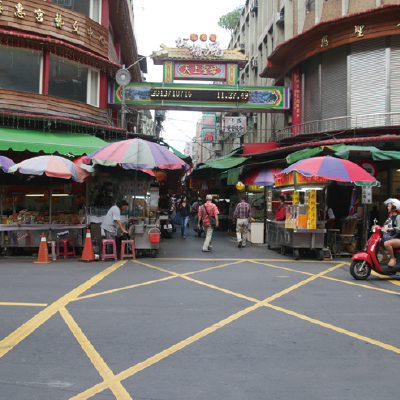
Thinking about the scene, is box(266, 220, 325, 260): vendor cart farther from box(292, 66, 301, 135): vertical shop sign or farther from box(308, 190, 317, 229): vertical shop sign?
box(292, 66, 301, 135): vertical shop sign

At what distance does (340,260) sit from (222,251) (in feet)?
12.6

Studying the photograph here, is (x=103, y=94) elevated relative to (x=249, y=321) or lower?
elevated

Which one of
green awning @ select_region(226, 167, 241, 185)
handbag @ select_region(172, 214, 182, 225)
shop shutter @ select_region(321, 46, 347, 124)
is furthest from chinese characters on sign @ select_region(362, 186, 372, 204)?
handbag @ select_region(172, 214, 182, 225)

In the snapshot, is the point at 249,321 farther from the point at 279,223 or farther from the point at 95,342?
the point at 279,223

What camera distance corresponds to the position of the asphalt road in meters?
3.71

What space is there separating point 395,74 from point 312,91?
3.85 m

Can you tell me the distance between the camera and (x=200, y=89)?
20000mm

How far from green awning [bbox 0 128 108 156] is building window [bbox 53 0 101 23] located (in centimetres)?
572

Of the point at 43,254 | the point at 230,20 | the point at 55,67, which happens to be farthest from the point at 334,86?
the point at 230,20

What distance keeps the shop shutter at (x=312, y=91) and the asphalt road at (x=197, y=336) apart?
11.5m

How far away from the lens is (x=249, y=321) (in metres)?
5.74

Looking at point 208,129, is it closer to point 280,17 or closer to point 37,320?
point 280,17

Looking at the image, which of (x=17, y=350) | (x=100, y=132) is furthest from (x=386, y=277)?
(x=100, y=132)

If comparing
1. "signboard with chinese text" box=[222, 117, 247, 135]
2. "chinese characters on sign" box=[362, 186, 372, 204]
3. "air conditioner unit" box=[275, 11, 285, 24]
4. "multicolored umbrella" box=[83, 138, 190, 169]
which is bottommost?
"chinese characters on sign" box=[362, 186, 372, 204]
